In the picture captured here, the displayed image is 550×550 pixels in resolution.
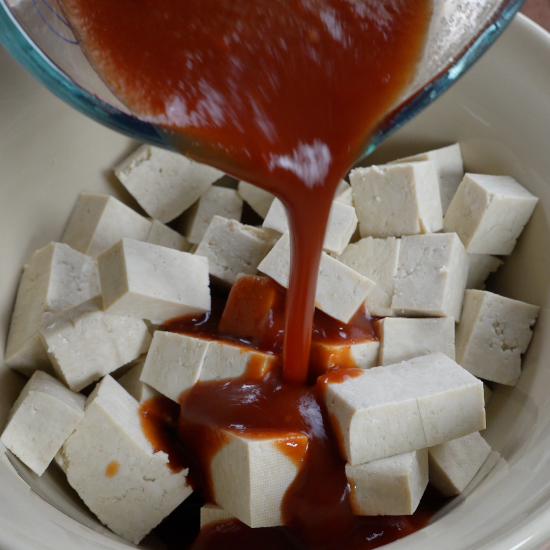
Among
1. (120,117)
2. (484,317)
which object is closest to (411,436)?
(484,317)

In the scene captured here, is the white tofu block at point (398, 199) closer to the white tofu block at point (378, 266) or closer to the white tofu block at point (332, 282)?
the white tofu block at point (378, 266)

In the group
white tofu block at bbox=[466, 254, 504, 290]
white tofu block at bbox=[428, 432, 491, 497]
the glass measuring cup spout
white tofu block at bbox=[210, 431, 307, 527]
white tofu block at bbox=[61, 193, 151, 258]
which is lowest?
white tofu block at bbox=[428, 432, 491, 497]

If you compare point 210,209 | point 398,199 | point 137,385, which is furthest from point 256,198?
A: point 137,385

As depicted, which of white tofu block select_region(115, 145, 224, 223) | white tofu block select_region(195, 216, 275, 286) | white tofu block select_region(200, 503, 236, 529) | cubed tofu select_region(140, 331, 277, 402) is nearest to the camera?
white tofu block select_region(200, 503, 236, 529)

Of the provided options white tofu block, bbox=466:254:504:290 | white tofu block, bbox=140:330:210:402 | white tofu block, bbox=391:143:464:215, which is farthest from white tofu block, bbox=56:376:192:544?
white tofu block, bbox=391:143:464:215

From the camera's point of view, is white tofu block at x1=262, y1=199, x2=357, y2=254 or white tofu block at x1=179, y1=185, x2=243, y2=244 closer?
white tofu block at x1=262, y1=199, x2=357, y2=254

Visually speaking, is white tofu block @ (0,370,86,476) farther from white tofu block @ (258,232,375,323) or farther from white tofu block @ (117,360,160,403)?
white tofu block @ (258,232,375,323)
